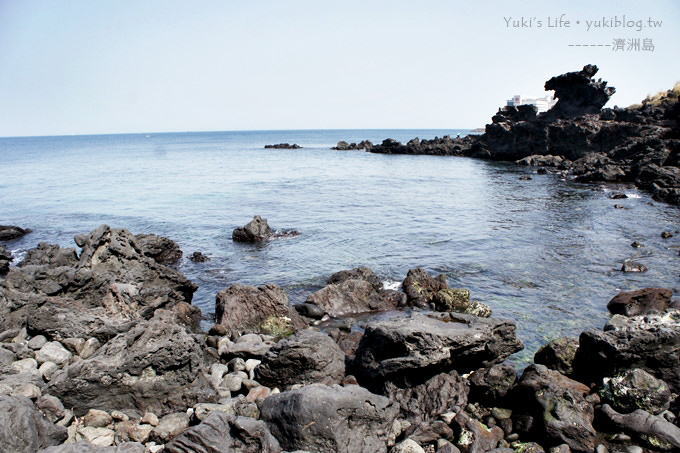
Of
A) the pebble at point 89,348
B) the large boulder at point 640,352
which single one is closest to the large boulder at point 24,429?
the pebble at point 89,348

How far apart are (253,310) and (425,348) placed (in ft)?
24.4

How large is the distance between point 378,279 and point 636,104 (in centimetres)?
9074

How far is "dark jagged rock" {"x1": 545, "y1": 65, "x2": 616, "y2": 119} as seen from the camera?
8175cm

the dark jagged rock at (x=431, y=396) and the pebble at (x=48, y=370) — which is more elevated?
the pebble at (x=48, y=370)

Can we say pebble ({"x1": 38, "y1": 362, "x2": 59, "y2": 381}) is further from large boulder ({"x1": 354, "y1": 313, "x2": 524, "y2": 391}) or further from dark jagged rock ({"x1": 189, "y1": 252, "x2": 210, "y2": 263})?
dark jagged rock ({"x1": 189, "y1": 252, "x2": 210, "y2": 263})

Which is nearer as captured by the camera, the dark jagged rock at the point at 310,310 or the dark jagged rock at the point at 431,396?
the dark jagged rock at the point at 431,396

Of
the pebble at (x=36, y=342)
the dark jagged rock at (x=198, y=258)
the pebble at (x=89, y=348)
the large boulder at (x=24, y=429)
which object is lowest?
the dark jagged rock at (x=198, y=258)

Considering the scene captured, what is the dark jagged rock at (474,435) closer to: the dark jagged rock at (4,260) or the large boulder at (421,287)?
the large boulder at (421,287)

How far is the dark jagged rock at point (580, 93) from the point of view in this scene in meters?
81.8

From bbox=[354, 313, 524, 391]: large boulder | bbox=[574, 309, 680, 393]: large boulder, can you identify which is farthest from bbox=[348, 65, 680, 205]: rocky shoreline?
bbox=[354, 313, 524, 391]: large boulder

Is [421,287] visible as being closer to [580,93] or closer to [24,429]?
[24,429]

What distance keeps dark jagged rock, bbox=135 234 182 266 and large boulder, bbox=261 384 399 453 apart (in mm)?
16945

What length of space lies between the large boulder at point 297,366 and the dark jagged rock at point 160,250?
14671 millimetres

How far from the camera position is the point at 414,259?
24.1 metres
